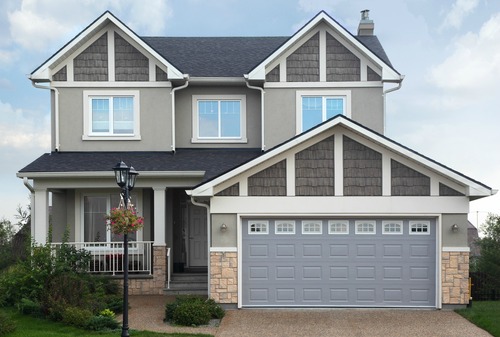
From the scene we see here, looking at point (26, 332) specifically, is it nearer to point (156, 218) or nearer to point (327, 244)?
point (156, 218)

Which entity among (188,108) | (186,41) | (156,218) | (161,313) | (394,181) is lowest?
(161,313)

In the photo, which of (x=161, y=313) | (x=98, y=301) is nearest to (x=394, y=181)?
(x=161, y=313)

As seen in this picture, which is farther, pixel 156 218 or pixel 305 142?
pixel 156 218

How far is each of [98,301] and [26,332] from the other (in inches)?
92.7

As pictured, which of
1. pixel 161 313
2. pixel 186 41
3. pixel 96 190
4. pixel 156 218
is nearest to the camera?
pixel 161 313

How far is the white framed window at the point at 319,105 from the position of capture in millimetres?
17984

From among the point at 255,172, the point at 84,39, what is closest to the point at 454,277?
the point at 255,172

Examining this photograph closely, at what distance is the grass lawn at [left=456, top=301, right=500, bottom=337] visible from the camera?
1209 centimetres

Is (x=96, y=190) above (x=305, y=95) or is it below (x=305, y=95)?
below

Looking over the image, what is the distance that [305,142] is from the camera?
13820 millimetres

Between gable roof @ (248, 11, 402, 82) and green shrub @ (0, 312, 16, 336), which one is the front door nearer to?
gable roof @ (248, 11, 402, 82)

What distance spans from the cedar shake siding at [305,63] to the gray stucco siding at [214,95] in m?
1.43

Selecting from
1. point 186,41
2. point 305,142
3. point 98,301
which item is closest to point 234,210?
point 305,142

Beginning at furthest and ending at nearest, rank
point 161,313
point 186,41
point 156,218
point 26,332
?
point 186,41, point 156,218, point 161,313, point 26,332
